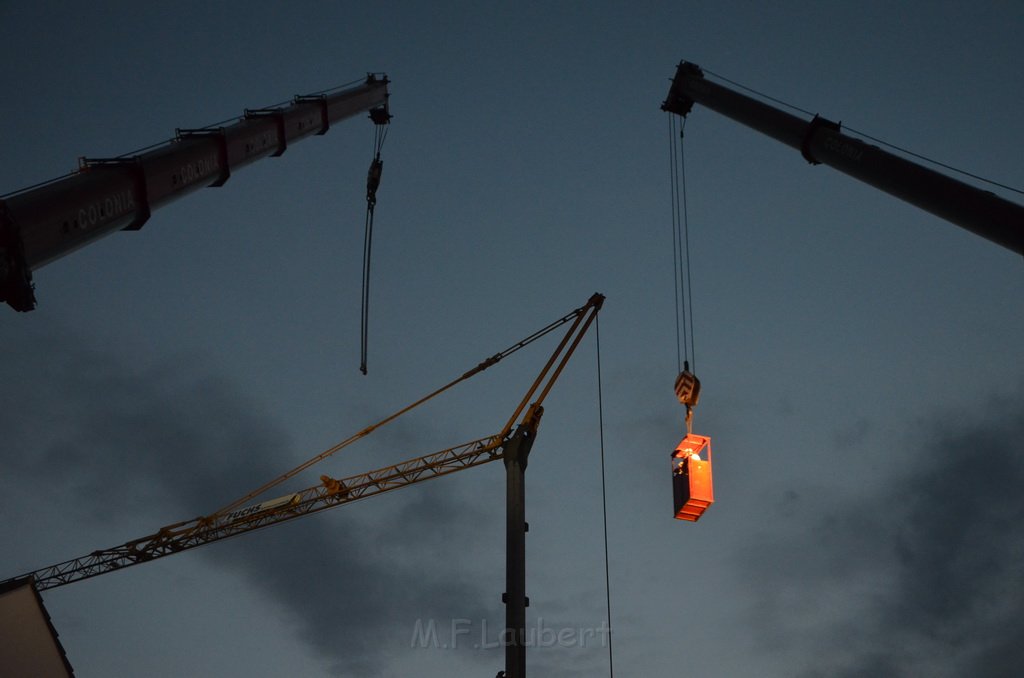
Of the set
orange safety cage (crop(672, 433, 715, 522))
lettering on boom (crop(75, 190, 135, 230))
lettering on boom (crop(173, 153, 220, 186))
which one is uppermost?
lettering on boom (crop(173, 153, 220, 186))

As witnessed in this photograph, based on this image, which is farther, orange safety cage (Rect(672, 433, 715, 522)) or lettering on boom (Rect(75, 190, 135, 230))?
orange safety cage (Rect(672, 433, 715, 522))

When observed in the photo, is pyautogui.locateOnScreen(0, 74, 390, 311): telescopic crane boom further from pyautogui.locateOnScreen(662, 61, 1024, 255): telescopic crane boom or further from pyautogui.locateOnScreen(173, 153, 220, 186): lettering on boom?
pyautogui.locateOnScreen(662, 61, 1024, 255): telescopic crane boom

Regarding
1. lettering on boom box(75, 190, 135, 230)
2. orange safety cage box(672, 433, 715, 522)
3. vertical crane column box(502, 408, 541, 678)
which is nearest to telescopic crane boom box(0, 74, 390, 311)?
lettering on boom box(75, 190, 135, 230)

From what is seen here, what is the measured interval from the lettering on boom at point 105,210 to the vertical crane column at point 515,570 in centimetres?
1914

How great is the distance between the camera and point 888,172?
2219 centimetres

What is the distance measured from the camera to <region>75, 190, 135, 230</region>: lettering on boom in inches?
712

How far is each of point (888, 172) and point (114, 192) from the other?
61.2 ft

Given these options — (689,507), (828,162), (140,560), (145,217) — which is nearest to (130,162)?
(145,217)

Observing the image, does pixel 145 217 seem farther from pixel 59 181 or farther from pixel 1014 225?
pixel 1014 225

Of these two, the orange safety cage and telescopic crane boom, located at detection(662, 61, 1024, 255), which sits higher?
telescopic crane boom, located at detection(662, 61, 1024, 255)

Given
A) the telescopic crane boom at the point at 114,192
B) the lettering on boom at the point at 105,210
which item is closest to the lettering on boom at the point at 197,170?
the telescopic crane boom at the point at 114,192

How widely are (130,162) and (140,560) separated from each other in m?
53.4

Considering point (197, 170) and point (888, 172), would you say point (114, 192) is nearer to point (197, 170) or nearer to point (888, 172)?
point (197, 170)

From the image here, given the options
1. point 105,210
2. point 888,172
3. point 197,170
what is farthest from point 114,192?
point 888,172
